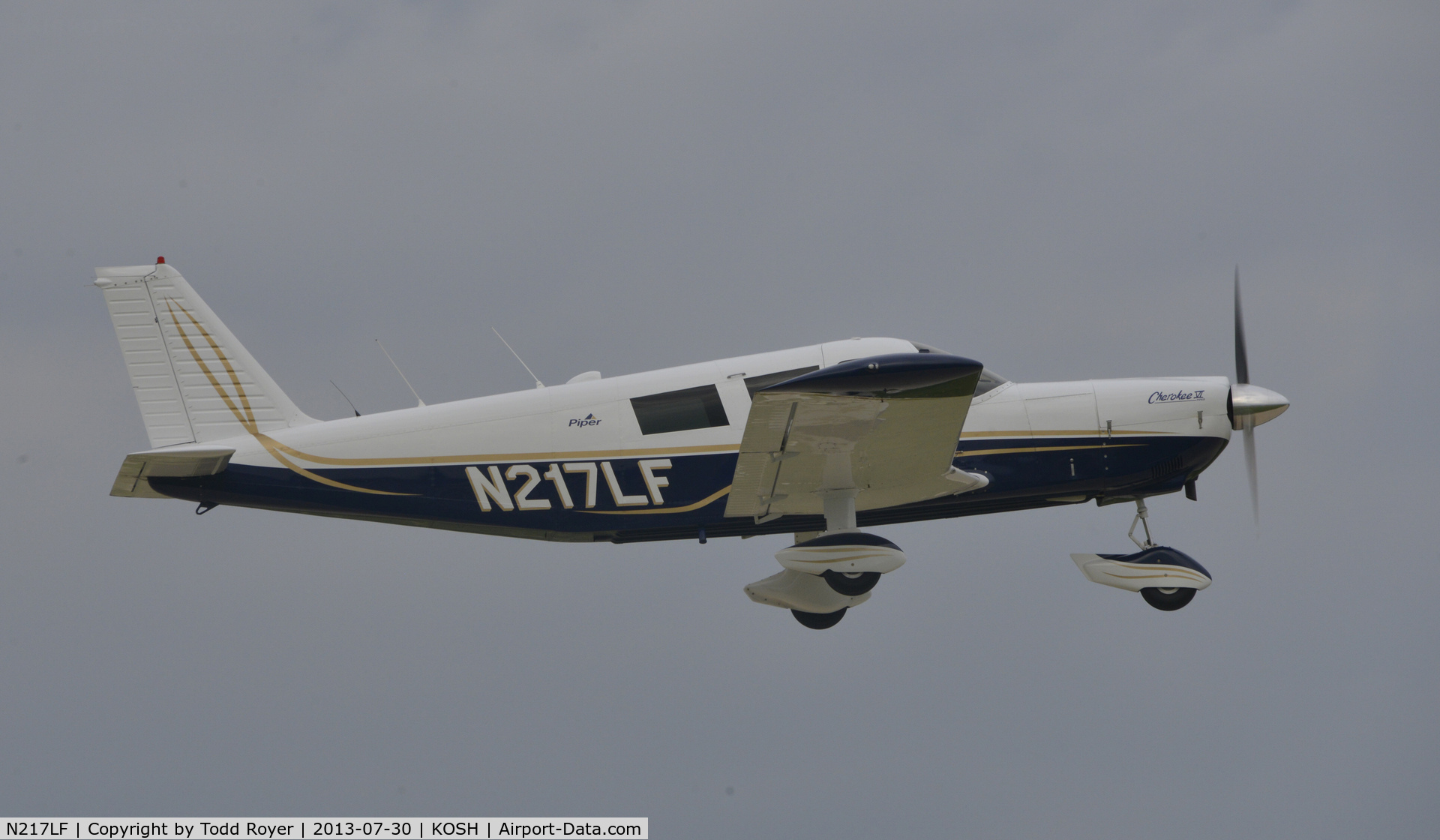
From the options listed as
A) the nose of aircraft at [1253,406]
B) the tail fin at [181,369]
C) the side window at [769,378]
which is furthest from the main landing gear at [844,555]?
the tail fin at [181,369]

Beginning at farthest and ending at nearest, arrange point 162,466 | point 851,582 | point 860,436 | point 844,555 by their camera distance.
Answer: point 162,466 < point 851,582 < point 844,555 < point 860,436

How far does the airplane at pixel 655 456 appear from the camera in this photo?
12547mm

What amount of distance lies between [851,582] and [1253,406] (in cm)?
464

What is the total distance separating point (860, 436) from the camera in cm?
1143

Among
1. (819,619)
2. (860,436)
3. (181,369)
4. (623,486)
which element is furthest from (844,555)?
(181,369)

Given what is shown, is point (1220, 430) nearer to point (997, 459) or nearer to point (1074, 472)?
point (1074, 472)

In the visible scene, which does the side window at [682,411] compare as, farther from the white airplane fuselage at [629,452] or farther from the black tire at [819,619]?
the black tire at [819,619]

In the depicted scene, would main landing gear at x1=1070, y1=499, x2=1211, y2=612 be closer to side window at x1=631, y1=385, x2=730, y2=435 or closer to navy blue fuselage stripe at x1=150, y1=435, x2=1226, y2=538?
navy blue fuselage stripe at x1=150, y1=435, x2=1226, y2=538

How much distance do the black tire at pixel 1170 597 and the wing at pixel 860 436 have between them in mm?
2244

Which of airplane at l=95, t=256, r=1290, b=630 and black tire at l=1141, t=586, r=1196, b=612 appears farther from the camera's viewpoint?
black tire at l=1141, t=586, r=1196, b=612

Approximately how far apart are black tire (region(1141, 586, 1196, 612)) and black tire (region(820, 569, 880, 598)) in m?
3.02

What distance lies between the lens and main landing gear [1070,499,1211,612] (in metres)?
12.9

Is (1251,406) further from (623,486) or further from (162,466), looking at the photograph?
(162,466)

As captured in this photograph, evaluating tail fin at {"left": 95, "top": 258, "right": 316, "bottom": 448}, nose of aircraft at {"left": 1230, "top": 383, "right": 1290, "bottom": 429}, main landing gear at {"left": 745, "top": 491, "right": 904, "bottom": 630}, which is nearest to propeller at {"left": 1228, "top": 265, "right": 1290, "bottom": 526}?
nose of aircraft at {"left": 1230, "top": 383, "right": 1290, "bottom": 429}
